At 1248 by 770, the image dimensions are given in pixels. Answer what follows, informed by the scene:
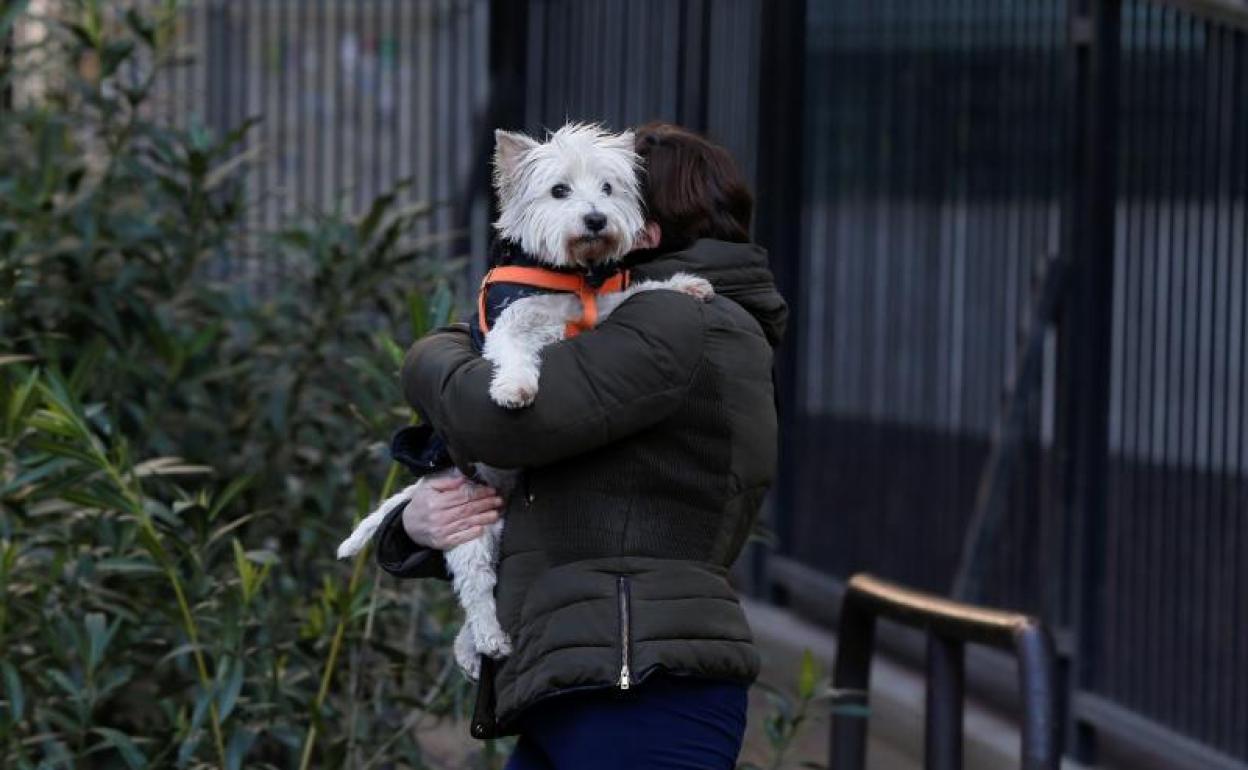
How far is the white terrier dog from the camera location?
3.24 m

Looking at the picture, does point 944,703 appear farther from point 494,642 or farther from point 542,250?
point 542,250

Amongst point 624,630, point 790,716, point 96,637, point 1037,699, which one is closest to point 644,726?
point 624,630

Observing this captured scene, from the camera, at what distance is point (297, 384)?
20.4 ft

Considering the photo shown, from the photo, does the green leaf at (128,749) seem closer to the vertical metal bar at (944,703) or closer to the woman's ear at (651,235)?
the vertical metal bar at (944,703)

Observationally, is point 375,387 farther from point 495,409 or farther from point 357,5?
point 357,5

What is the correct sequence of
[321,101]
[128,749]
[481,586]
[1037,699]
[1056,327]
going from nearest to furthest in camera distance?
[481,586] → [1037,699] → [128,749] → [1056,327] → [321,101]

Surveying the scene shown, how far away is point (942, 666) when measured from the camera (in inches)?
175

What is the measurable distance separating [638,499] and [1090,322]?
3570 millimetres

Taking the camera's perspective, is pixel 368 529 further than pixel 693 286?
Yes

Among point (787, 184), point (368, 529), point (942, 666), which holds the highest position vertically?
point (787, 184)

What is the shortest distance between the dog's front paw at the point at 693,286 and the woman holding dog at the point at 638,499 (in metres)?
0.03

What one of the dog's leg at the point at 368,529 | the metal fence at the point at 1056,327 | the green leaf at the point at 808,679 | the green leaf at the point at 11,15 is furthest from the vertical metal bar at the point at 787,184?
the dog's leg at the point at 368,529

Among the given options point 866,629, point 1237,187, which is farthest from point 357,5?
point 866,629

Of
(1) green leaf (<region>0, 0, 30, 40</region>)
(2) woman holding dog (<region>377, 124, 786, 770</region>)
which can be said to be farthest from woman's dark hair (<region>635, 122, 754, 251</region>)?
(1) green leaf (<region>0, 0, 30, 40</region>)
